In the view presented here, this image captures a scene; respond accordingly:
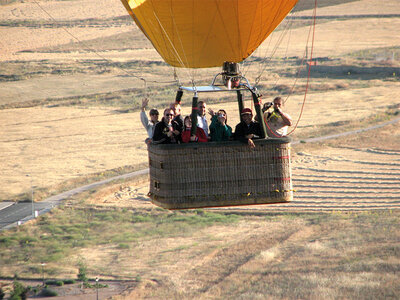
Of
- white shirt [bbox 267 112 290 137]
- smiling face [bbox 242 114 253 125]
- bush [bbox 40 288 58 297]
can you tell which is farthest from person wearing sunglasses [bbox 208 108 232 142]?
bush [bbox 40 288 58 297]

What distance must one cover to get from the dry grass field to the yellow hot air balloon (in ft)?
→ 1.81

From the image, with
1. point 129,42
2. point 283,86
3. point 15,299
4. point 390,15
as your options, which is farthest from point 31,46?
point 15,299

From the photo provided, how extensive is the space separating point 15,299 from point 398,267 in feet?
41.7

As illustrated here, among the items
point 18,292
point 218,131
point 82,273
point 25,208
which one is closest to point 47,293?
point 18,292

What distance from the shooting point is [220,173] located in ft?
32.8

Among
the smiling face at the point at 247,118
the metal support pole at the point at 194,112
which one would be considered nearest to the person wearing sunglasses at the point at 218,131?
the smiling face at the point at 247,118

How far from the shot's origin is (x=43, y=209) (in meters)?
29.3

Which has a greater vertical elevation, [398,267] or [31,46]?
[31,46]

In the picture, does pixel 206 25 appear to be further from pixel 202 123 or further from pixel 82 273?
pixel 82 273

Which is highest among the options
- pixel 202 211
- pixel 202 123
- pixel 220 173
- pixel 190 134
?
pixel 202 123

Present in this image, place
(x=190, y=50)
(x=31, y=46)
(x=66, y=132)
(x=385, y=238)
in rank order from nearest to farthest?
(x=190, y=50)
(x=385, y=238)
(x=66, y=132)
(x=31, y=46)

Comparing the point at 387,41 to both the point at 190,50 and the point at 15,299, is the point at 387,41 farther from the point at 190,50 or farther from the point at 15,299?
the point at 190,50

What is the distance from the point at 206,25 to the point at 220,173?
265cm

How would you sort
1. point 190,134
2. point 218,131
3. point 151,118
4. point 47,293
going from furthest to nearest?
point 47,293
point 151,118
point 218,131
point 190,134
